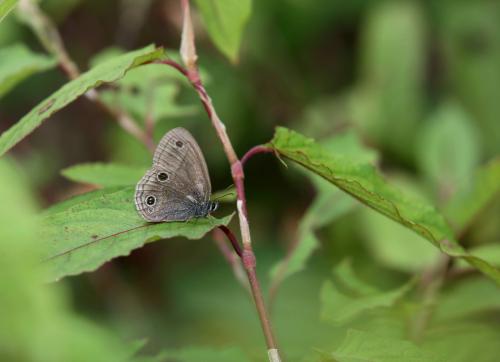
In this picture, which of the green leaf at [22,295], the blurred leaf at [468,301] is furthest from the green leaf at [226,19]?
the green leaf at [22,295]

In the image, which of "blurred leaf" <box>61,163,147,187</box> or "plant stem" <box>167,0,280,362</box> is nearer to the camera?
"plant stem" <box>167,0,280,362</box>

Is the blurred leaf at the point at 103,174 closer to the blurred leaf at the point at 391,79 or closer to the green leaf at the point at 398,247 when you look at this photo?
the green leaf at the point at 398,247

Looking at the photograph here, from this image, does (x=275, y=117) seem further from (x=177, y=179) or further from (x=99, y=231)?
(x=99, y=231)

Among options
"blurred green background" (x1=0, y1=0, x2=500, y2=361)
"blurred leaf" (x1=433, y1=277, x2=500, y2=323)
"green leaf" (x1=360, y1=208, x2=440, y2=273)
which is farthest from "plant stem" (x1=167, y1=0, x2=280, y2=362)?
"blurred green background" (x1=0, y1=0, x2=500, y2=361)

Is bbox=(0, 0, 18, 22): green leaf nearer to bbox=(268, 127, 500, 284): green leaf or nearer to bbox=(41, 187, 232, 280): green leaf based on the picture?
bbox=(41, 187, 232, 280): green leaf

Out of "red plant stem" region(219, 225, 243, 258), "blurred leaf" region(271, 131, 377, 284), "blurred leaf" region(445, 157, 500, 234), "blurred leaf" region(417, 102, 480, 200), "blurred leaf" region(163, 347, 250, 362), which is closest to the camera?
"red plant stem" region(219, 225, 243, 258)

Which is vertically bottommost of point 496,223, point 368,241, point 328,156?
point 496,223

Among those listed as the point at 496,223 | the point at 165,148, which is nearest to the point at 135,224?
the point at 165,148

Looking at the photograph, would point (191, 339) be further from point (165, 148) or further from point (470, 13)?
point (470, 13)
